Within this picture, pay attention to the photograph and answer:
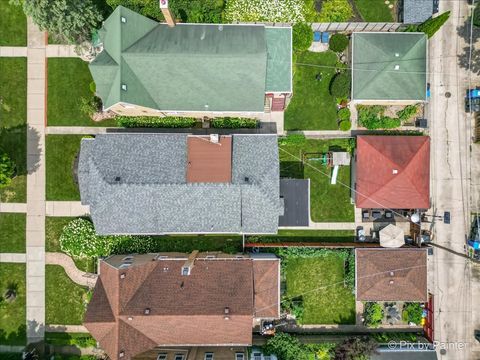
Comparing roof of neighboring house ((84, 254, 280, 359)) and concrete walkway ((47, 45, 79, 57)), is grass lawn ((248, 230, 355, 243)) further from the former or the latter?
concrete walkway ((47, 45, 79, 57))

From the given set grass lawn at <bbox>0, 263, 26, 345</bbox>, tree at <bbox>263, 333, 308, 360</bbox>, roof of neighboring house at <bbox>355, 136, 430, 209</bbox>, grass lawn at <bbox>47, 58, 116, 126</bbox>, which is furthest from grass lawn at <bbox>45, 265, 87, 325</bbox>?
roof of neighboring house at <bbox>355, 136, 430, 209</bbox>

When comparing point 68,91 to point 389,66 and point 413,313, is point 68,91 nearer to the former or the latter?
point 389,66

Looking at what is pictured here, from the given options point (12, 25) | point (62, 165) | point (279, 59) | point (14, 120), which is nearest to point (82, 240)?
point (62, 165)

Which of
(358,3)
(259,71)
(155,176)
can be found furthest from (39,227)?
(358,3)

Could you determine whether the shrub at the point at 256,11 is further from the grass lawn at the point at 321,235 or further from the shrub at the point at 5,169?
the shrub at the point at 5,169

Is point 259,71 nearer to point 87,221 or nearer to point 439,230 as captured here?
point 87,221

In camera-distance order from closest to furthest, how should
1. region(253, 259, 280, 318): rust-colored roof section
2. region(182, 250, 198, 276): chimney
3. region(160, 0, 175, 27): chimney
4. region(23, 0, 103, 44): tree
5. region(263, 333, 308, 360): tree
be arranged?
region(160, 0, 175, 27): chimney, region(23, 0, 103, 44): tree, region(182, 250, 198, 276): chimney, region(253, 259, 280, 318): rust-colored roof section, region(263, 333, 308, 360): tree
